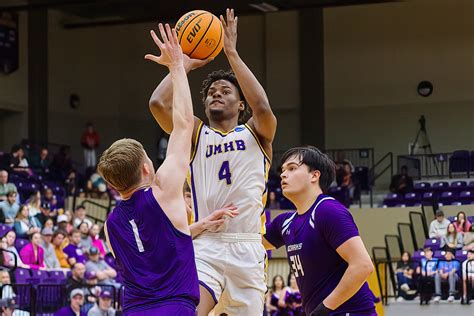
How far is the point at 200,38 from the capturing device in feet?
20.4

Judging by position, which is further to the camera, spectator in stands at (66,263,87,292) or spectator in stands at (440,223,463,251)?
spectator in stands at (440,223,463,251)

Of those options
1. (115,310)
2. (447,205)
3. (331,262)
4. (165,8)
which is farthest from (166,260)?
(165,8)

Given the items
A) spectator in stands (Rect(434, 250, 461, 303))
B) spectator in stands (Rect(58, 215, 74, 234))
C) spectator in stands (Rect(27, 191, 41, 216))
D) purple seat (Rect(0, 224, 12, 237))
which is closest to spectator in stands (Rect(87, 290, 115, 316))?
purple seat (Rect(0, 224, 12, 237))

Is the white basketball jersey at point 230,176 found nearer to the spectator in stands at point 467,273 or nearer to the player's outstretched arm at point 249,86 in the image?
the player's outstretched arm at point 249,86

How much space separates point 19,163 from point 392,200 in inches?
337

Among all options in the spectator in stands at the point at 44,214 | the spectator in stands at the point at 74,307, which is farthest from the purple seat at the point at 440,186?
the spectator in stands at the point at 74,307

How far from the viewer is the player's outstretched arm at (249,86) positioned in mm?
6422

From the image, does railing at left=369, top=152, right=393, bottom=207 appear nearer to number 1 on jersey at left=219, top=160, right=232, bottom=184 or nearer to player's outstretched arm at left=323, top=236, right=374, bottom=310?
number 1 on jersey at left=219, top=160, right=232, bottom=184

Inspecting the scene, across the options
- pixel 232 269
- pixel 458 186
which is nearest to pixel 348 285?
pixel 232 269

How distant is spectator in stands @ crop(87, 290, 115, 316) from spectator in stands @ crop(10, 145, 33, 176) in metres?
7.55

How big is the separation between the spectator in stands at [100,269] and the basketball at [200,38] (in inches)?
415

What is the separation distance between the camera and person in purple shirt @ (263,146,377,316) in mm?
5617

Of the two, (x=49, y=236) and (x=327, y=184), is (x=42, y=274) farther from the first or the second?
(x=327, y=184)

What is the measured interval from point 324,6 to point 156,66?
709cm
